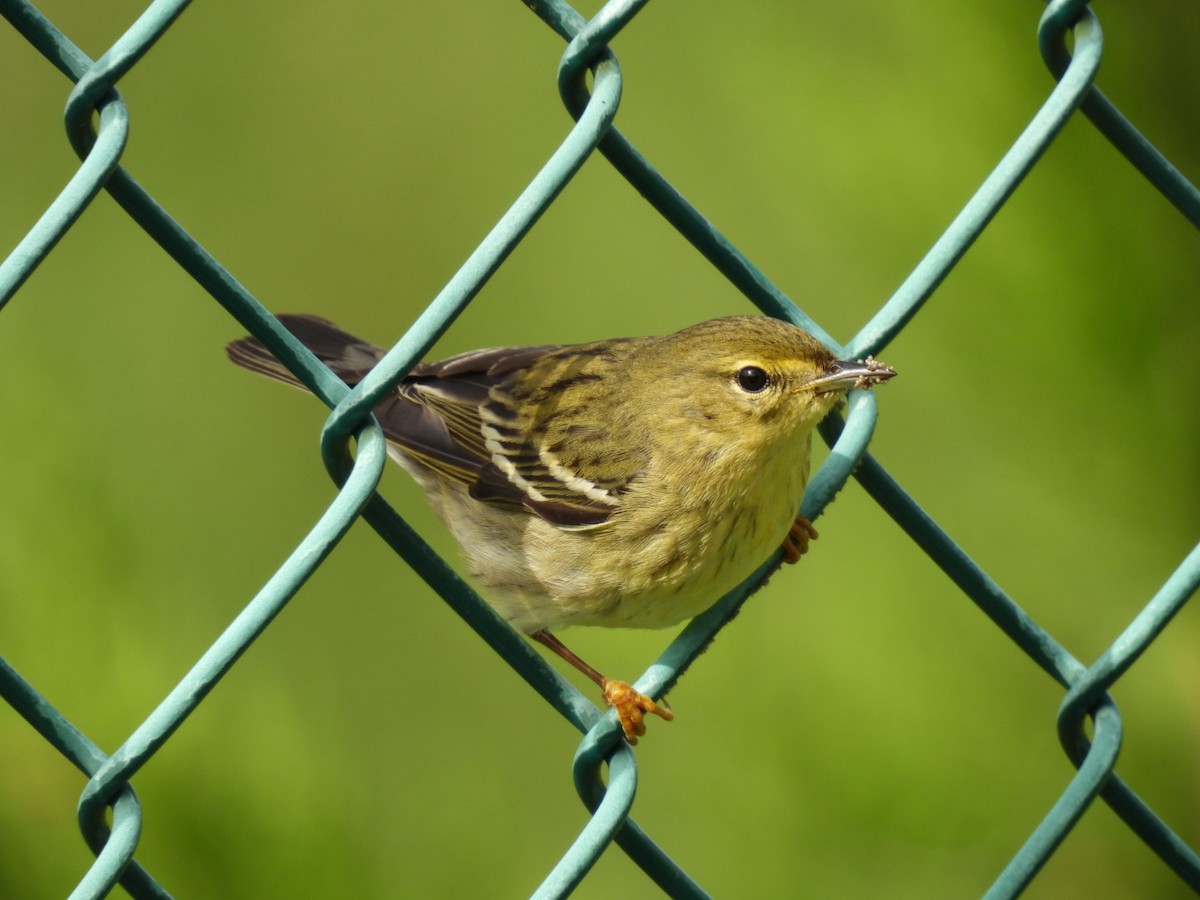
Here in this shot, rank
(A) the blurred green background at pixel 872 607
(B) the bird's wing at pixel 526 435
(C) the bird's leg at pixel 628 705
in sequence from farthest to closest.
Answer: (B) the bird's wing at pixel 526 435, (C) the bird's leg at pixel 628 705, (A) the blurred green background at pixel 872 607

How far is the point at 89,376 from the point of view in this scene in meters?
4.77

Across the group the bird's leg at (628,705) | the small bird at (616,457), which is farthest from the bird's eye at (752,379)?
the bird's leg at (628,705)

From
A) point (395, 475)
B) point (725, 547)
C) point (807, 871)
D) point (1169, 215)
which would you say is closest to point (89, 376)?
point (395, 475)

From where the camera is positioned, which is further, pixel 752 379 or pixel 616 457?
pixel 616 457

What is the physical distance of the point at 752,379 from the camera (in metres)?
2.95

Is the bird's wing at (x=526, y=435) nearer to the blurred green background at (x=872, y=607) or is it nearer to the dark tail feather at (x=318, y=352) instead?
the dark tail feather at (x=318, y=352)

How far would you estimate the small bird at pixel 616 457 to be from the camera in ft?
9.39

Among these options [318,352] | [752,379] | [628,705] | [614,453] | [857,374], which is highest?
[857,374]

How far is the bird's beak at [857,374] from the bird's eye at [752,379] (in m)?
0.33

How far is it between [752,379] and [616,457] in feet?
1.21

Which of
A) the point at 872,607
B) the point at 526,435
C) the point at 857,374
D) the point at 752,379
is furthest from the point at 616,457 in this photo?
the point at 857,374

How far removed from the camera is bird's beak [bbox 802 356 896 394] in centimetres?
244

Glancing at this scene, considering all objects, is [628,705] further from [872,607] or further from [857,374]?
[857,374]

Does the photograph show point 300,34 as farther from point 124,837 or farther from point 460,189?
point 124,837
